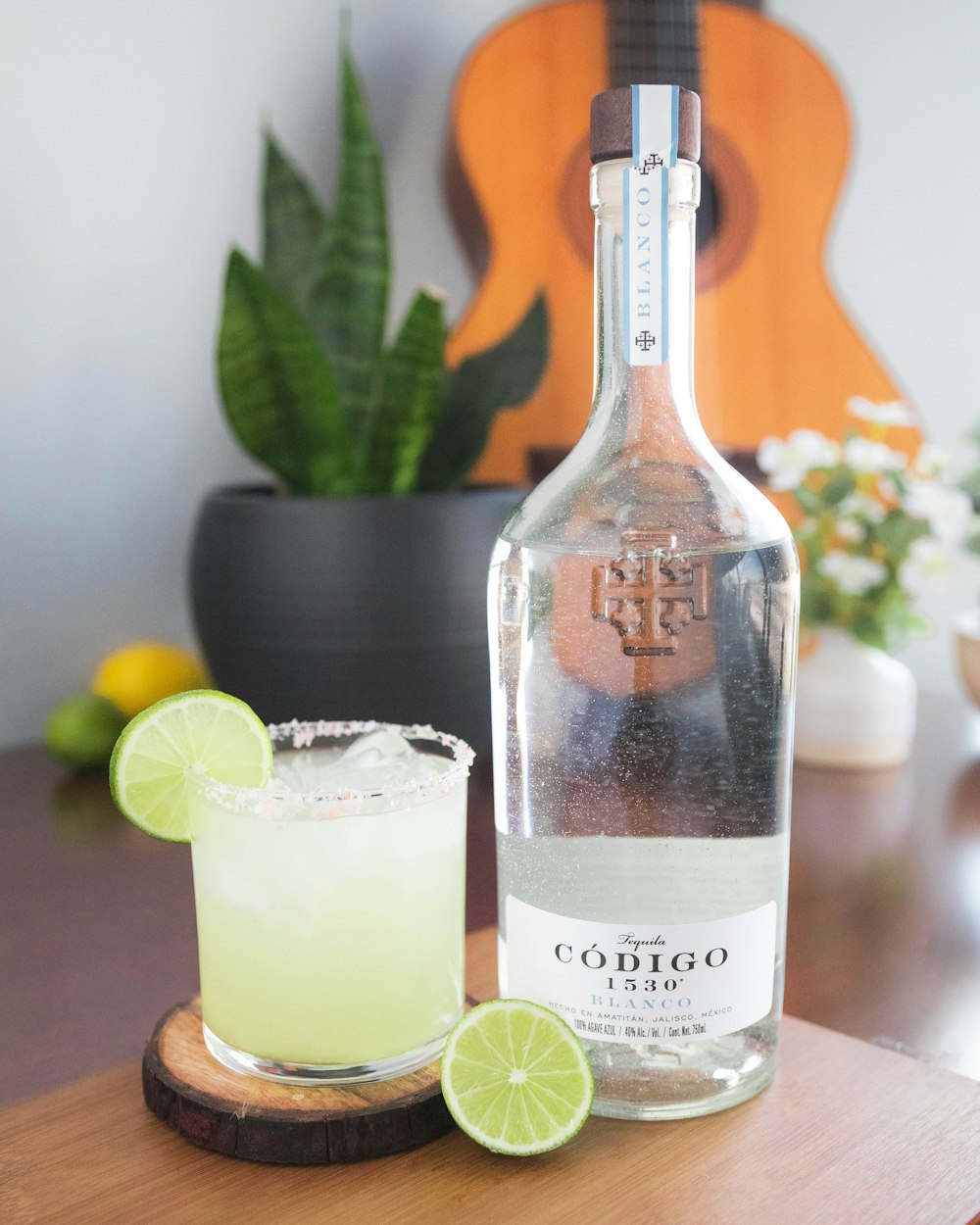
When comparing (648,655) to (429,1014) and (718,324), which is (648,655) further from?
(718,324)

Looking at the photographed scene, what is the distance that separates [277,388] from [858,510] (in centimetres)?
53

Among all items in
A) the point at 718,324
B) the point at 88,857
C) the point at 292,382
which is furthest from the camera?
the point at 718,324

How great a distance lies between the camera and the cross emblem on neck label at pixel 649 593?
1.81ft

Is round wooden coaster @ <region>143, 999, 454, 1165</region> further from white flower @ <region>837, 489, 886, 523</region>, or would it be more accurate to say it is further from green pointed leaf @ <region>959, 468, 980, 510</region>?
green pointed leaf @ <region>959, 468, 980, 510</region>

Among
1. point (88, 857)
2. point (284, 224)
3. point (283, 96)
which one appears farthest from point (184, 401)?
point (88, 857)

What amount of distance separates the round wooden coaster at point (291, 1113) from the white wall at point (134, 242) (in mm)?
749

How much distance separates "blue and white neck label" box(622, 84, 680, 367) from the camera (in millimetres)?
502

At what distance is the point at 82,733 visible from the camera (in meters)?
1.07

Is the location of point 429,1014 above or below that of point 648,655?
below

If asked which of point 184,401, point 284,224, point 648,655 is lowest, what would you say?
point 648,655

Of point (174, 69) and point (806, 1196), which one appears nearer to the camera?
point (806, 1196)

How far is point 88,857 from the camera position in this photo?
0.90 metres

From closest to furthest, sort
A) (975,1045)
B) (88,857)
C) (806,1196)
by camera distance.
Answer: (806,1196) < (975,1045) < (88,857)

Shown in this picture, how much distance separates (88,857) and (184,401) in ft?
1.75
